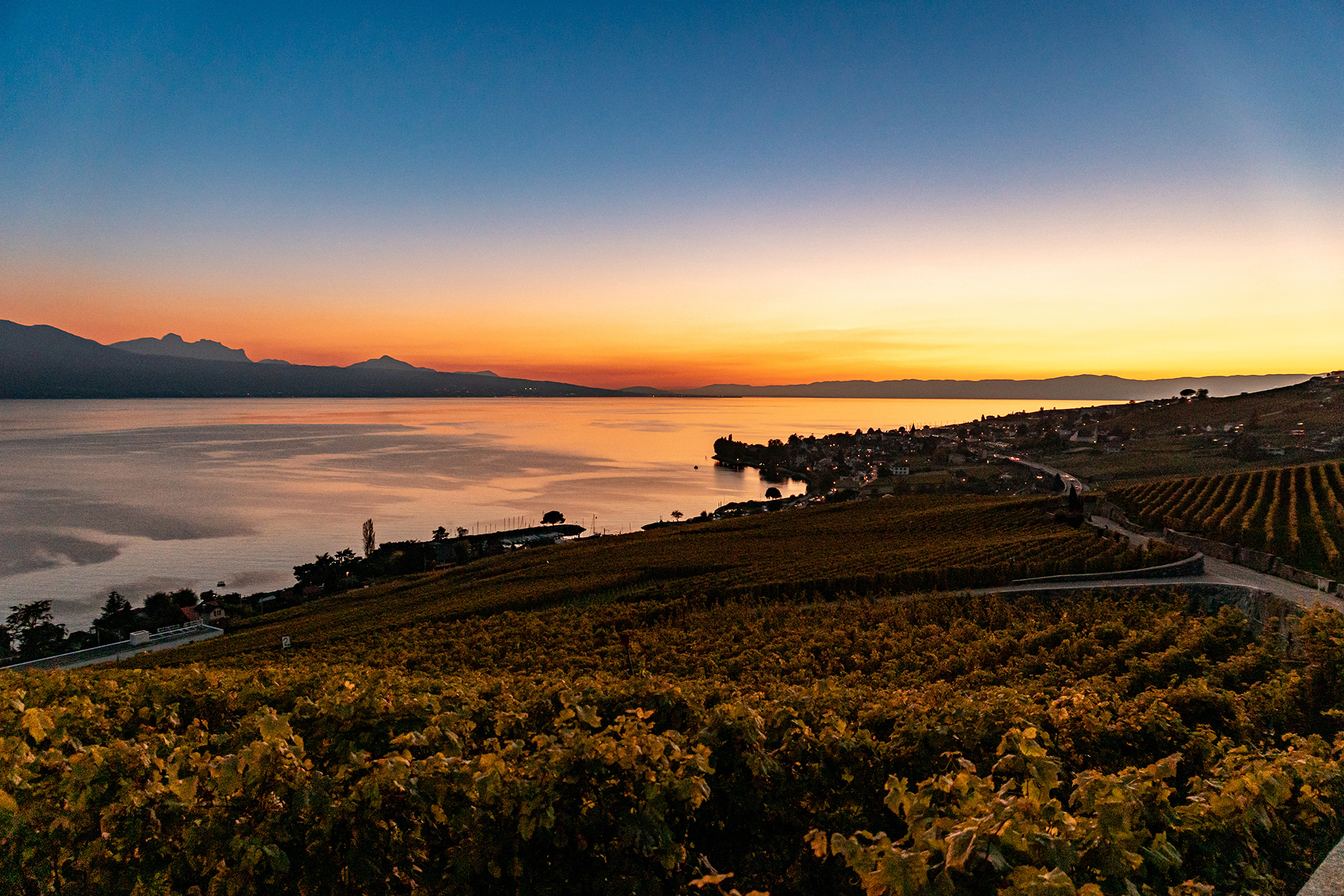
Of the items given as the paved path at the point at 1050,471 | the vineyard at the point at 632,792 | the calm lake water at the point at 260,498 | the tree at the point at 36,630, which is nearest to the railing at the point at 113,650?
the tree at the point at 36,630

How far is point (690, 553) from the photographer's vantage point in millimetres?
39094

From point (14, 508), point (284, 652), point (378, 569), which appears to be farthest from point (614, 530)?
point (14, 508)

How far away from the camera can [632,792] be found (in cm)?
421

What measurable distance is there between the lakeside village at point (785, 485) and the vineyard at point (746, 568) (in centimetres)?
757

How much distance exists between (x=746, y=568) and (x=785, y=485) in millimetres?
102810

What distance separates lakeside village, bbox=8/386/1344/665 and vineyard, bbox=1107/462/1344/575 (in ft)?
62.7

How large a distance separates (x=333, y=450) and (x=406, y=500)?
74539 millimetres

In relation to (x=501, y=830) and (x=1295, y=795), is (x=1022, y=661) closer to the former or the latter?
(x=1295, y=795)

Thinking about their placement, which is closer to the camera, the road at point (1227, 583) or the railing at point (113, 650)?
the road at point (1227, 583)

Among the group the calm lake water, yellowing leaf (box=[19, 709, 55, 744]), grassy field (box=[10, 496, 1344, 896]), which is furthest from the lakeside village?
grassy field (box=[10, 496, 1344, 896])

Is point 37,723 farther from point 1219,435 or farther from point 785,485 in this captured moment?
point 785,485

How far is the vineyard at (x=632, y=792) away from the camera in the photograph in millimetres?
3516

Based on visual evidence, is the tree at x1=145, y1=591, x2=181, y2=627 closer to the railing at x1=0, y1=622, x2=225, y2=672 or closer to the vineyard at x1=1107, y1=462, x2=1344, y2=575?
the railing at x1=0, y1=622, x2=225, y2=672

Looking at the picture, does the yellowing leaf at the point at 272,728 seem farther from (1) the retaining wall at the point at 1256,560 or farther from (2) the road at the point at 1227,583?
(1) the retaining wall at the point at 1256,560
